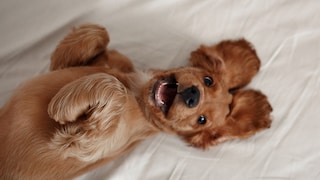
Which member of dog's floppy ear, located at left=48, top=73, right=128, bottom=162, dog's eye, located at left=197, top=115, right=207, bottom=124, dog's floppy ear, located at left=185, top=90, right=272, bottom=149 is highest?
dog's floppy ear, located at left=48, top=73, right=128, bottom=162

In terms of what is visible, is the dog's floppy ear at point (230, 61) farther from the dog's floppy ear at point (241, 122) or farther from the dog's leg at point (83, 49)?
the dog's leg at point (83, 49)

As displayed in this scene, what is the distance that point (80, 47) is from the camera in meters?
2.06

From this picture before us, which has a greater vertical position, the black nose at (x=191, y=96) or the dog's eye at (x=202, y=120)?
the black nose at (x=191, y=96)

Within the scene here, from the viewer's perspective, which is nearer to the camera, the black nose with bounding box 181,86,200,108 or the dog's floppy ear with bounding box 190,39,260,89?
the black nose with bounding box 181,86,200,108

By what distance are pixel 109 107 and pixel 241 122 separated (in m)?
0.66

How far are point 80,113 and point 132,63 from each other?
1.84 feet

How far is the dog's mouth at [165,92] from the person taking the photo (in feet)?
6.54

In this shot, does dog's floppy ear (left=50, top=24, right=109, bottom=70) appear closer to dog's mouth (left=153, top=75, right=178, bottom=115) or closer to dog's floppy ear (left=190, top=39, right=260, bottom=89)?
dog's mouth (left=153, top=75, right=178, bottom=115)

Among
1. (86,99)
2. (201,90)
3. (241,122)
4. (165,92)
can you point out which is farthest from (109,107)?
(241,122)

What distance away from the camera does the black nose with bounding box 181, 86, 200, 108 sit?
1.88 m

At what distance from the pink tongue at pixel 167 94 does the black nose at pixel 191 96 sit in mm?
112

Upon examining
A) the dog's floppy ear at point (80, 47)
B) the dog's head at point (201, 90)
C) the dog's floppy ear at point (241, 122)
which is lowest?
the dog's floppy ear at point (241, 122)

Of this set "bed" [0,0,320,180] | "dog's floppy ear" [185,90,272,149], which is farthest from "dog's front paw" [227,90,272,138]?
"bed" [0,0,320,180]

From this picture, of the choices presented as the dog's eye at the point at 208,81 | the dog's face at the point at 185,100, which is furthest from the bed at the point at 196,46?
the dog's eye at the point at 208,81
